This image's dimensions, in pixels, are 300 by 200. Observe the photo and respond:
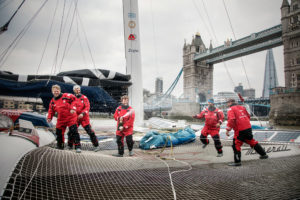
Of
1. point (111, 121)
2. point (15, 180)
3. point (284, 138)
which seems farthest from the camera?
point (111, 121)

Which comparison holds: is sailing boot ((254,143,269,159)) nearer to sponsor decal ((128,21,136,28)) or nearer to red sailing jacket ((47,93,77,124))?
red sailing jacket ((47,93,77,124))

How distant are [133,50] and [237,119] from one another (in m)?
3.30

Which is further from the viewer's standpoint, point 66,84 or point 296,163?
point 66,84

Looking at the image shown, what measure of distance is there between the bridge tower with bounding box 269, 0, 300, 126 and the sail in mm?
20791

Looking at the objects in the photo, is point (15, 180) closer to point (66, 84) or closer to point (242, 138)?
point (66, 84)

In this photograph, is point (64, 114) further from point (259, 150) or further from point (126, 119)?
point (259, 150)

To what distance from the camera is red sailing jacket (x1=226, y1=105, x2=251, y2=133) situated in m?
2.92

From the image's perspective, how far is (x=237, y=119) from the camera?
9.76 feet

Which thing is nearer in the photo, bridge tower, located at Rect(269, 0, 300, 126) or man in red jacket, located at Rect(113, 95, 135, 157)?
man in red jacket, located at Rect(113, 95, 135, 157)

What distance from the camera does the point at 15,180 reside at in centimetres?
110

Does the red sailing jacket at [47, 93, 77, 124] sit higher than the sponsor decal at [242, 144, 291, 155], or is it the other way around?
the red sailing jacket at [47, 93, 77, 124]

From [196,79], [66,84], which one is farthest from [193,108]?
[66,84]

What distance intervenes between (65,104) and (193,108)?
123 feet

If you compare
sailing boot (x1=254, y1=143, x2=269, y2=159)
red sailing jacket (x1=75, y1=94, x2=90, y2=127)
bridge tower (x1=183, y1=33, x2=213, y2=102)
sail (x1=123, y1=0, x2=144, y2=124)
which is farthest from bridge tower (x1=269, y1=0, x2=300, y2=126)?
bridge tower (x1=183, y1=33, x2=213, y2=102)
